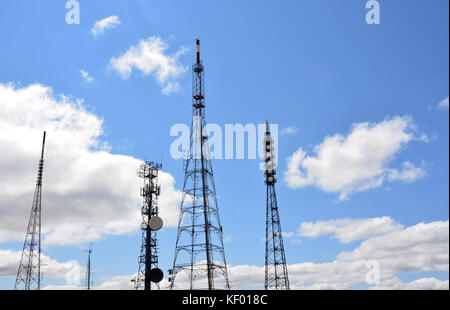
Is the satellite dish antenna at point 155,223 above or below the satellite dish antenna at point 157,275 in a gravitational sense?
above

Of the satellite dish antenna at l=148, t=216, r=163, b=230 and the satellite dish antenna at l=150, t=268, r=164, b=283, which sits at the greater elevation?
the satellite dish antenna at l=148, t=216, r=163, b=230

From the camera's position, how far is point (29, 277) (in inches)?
2931

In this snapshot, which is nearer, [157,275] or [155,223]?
[157,275]

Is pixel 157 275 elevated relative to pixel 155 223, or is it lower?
lower

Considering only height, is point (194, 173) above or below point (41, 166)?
below

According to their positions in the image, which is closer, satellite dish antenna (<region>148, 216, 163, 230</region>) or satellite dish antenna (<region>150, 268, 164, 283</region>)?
satellite dish antenna (<region>150, 268, 164, 283</region>)

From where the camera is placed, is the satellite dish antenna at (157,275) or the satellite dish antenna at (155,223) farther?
the satellite dish antenna at (155,223)
